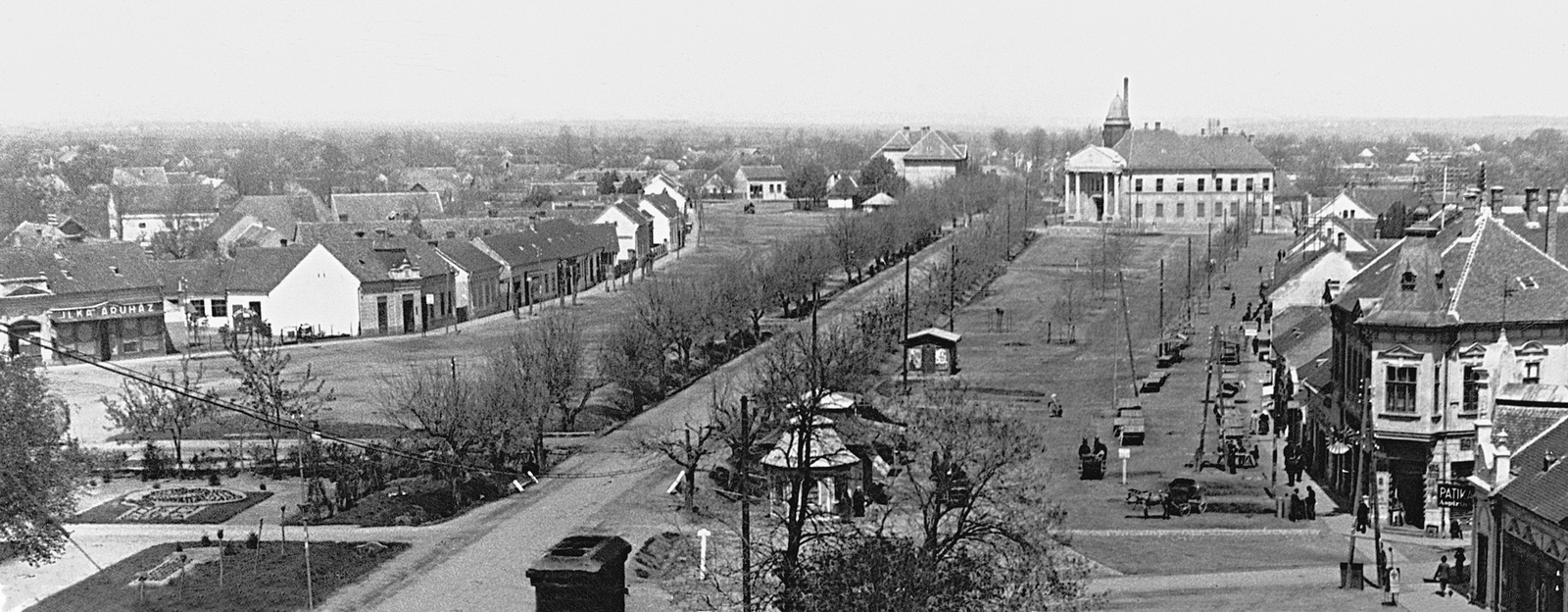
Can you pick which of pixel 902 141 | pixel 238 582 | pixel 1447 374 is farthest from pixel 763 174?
pixel 238 582

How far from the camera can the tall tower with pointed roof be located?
5463 inches

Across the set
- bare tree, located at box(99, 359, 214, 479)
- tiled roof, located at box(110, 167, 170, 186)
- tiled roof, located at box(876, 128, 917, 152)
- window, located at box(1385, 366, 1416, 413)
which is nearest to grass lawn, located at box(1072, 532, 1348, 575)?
window, located at box(1385, 366, 1416, 413)

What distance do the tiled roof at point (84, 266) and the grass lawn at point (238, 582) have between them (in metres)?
29.1

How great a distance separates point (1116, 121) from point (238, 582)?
124m

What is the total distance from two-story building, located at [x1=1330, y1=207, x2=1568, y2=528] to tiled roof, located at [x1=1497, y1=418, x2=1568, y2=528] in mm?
5012

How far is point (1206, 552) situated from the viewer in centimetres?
A: 2633

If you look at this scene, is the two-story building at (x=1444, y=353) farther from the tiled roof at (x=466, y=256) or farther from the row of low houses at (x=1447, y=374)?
the tiled roof at (x=466, y=256)

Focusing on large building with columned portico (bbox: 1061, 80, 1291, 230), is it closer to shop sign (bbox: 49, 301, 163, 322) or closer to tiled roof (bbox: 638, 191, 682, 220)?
tiled roof (bbox: 638, 191, 682, 220)

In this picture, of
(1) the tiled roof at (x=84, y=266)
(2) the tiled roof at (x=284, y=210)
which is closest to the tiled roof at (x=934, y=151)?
(2) the tiled roof at (x=284, y=210)

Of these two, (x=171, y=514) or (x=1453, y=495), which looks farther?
(x=171, y=514)

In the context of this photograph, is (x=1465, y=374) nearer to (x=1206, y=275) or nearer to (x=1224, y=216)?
(x=1206, y=275)

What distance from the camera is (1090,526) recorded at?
28.2 m

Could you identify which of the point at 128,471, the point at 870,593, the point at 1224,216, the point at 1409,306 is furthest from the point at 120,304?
the point at 1224,216

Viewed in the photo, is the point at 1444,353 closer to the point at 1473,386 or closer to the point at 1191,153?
the point at 1473,386
